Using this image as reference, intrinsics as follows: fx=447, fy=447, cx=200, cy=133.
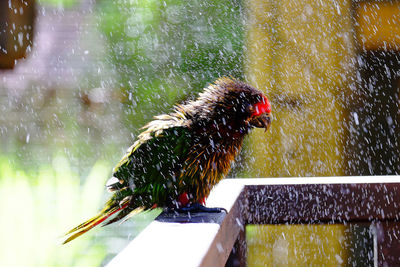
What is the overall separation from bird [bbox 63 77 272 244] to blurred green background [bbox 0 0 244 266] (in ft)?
4.34

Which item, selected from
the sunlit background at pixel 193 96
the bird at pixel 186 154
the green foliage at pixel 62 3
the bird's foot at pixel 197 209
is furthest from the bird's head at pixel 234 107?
the green foliage at pixel 62 3

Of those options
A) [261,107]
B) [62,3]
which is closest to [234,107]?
[261,107]

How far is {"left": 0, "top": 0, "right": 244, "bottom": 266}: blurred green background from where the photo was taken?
2.55 meters

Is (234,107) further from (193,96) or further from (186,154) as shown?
(193,96)

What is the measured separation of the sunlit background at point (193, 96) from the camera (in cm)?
248

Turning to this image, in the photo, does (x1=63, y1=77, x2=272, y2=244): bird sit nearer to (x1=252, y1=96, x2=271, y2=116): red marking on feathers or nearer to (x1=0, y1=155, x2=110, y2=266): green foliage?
(x1=252, y1=96, x2=271, y2=116): red marking on feathers

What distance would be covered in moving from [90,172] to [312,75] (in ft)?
4.75

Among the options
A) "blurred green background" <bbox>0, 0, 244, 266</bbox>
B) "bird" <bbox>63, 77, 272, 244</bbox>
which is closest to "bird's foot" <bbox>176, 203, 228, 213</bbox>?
"bird" <bbox>63, 77, 272, 244</bbox>

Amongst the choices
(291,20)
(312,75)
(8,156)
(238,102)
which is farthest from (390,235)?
(8,156)

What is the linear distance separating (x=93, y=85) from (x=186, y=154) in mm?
2000

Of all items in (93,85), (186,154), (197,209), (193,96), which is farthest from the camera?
(93,85)

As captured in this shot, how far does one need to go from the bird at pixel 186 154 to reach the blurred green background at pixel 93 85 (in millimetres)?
1322

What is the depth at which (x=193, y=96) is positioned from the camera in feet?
9.05

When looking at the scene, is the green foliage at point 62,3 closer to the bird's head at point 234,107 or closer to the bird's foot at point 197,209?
the bird's head at point 234,107
